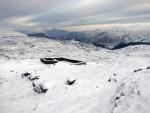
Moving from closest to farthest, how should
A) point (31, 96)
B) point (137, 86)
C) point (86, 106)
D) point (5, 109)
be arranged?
point (137, 86)
point (86, 106)
point (5, 109)
point (31, 96)

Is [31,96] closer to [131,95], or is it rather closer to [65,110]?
[65,110]

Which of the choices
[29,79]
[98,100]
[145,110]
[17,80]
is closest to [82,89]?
[98,100]

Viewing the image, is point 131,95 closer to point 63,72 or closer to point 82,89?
point 82,89

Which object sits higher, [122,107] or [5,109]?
[122,107]

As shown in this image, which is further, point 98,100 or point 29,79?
point 29,79

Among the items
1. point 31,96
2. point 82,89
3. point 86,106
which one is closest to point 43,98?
point 31,96

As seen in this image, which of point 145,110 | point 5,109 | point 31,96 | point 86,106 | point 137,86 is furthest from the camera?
point 31,96

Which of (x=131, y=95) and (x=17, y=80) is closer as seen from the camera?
(x=131, y=95)

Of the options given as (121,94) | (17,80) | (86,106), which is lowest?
(17,80)

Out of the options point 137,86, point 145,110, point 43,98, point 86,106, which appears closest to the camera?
point 145,110
